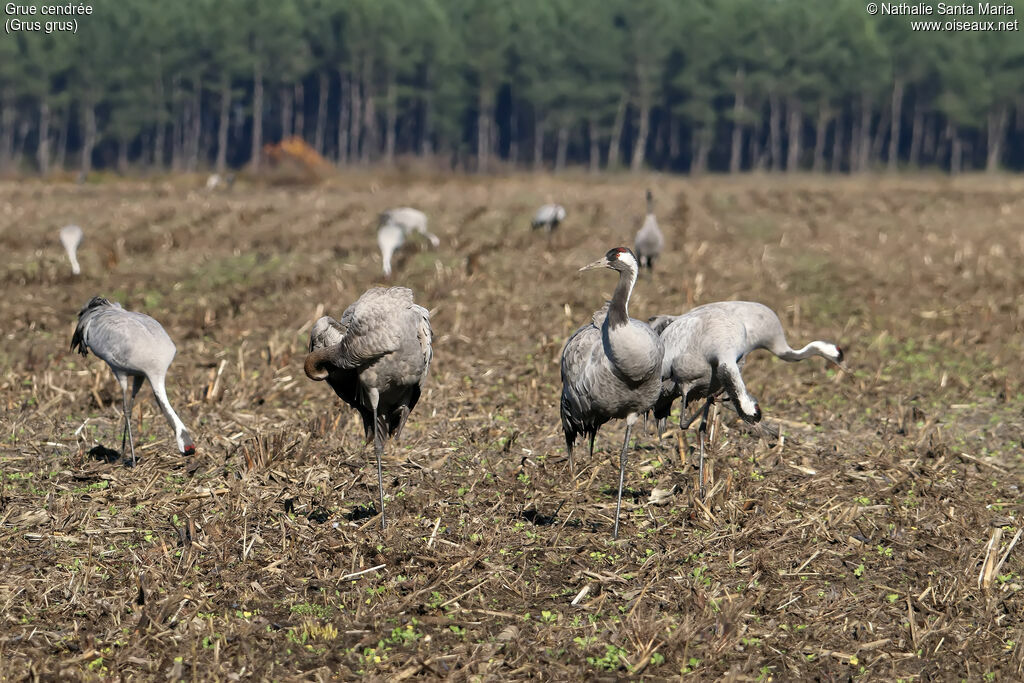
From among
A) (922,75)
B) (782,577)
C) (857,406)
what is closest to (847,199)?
(857,406)

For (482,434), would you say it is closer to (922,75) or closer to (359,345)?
(359,345)

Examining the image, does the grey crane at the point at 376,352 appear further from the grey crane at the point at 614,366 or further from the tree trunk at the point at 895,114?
the tree trunk at the point at 895,114

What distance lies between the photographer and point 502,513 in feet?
23.1

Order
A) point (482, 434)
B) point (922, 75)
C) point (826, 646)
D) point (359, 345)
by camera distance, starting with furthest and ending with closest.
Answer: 1. point (922, 75)
2. point (482, 434)
3. point (359, 345)
4. point (826, 646)

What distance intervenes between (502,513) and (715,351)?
1902 mm

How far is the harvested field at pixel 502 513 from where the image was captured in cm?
554

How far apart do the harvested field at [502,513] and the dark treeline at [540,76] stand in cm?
5581

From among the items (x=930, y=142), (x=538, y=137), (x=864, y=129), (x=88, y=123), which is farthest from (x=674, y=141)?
(x=88, y=123)

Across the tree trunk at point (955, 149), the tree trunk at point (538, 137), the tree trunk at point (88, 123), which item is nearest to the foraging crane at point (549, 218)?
the tree trunk at point (538, 137)

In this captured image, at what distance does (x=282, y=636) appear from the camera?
18.2 ft

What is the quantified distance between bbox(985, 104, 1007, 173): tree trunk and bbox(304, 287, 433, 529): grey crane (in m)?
65.8

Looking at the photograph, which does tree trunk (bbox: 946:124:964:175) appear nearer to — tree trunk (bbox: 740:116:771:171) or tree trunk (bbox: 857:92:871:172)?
tree trunk (bbox: 857:92:871:172)

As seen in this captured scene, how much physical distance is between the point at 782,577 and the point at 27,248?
15511 mm

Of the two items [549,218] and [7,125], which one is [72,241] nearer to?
[549,218]
